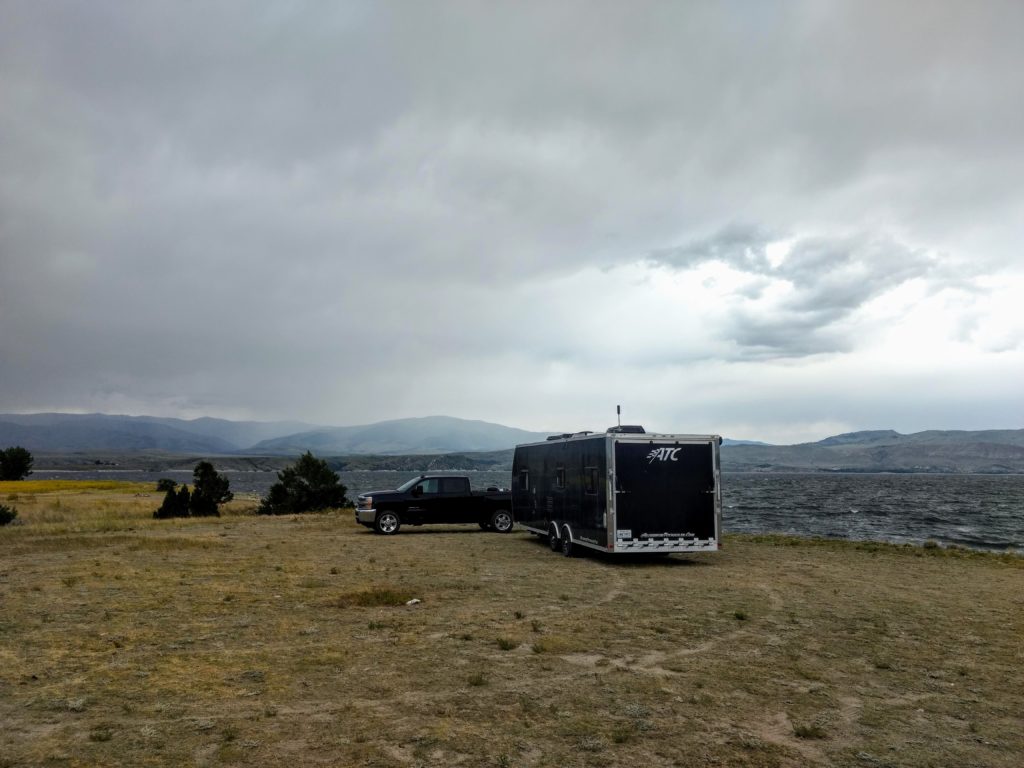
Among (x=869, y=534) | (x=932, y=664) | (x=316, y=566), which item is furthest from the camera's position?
(x=869, y=534)

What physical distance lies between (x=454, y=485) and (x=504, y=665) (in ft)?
61.6

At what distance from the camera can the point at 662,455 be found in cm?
1848

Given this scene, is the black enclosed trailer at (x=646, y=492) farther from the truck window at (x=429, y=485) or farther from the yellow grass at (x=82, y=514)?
the yellow grass at (x=82, y=514)

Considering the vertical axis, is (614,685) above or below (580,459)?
below

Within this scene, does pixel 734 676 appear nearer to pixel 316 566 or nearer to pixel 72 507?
pixel 316 566

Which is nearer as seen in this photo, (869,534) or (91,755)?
(91,755)

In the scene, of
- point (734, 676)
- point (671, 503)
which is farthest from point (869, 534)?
point (734, 676)

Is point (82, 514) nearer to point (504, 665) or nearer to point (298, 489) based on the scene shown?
point (298, 489)

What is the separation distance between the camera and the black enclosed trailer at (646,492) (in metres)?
18.0

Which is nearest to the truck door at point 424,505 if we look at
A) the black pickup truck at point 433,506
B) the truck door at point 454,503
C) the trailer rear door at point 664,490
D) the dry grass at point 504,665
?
the black pickup truck at point 433,506

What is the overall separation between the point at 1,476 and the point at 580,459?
85.1 meters

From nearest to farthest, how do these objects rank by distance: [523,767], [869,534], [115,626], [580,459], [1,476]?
1. [523,767]
2. [115,626]
3. [580,459]
4. [869,534]
5. [1,476]

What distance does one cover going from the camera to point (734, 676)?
881cm

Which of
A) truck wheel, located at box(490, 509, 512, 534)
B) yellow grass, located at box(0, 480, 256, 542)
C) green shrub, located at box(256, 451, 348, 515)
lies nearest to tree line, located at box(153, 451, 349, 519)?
green shrub, located at box(256, 451, 348, 515)
